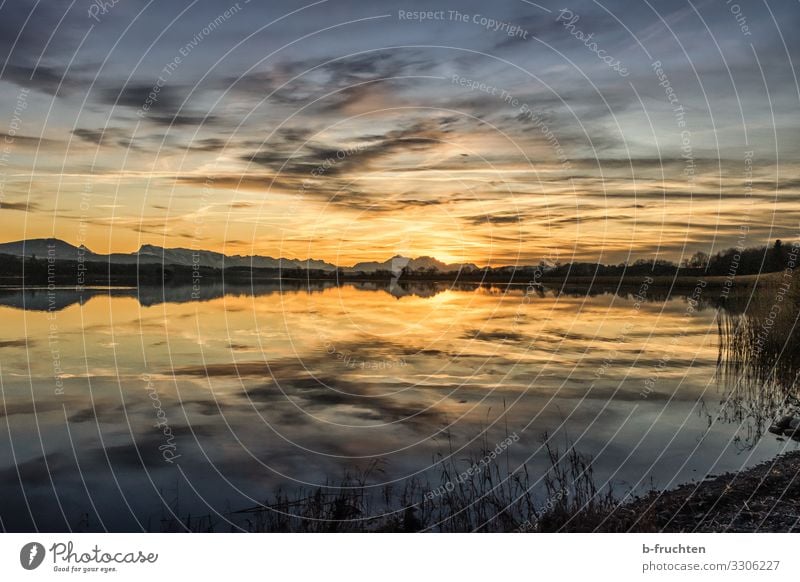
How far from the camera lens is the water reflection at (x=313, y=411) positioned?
604 inches

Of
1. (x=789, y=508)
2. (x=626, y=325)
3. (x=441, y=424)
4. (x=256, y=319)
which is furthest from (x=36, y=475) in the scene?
(x=626, y=325)

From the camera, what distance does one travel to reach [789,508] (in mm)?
12172

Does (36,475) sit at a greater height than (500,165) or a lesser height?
lesser

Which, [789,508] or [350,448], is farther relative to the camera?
[350,448]

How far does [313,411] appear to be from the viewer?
69.3 feet

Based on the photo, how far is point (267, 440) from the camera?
18.4 meters

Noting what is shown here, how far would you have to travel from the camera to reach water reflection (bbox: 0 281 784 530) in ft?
50.3

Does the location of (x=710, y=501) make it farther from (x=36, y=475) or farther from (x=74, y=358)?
(x=74, y=358)

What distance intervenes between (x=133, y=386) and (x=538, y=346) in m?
18.1

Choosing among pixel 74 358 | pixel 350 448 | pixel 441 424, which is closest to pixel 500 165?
pixel 441 424

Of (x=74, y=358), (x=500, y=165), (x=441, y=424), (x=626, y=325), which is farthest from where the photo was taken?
(x=626, y=325)
